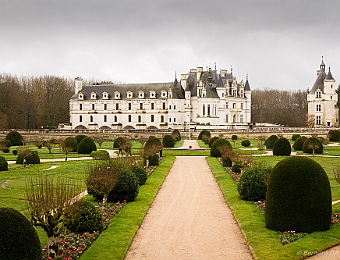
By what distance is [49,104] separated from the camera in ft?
261

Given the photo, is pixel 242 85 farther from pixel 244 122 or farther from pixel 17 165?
pixel 17 165

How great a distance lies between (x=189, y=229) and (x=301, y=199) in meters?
2.77

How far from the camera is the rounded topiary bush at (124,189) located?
15250mm

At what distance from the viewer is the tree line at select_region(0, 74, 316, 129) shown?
2785 inches

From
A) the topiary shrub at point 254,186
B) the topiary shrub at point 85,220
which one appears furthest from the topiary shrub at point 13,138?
the topiary shrub at point 85,220

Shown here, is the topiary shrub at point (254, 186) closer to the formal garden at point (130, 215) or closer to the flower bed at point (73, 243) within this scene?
the formal garden at point (130, 215)

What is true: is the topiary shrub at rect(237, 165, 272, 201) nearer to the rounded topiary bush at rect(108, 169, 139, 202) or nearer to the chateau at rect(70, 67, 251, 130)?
the rounded topiary bush at rect(108, 169, 139, 202)

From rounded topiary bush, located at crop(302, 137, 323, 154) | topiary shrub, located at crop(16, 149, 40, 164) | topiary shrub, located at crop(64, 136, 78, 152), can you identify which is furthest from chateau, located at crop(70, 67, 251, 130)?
topiary shrub, located at crop(16, 149, 40, 164)

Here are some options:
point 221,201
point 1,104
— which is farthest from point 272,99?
point 221,201

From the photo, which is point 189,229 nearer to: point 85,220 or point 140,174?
point 85,220

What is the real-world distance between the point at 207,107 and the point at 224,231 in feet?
196

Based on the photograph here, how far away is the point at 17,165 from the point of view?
90.7 ft

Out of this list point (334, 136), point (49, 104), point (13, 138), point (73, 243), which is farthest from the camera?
point (49, 104)

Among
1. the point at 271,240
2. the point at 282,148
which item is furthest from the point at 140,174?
the point at 282,148
